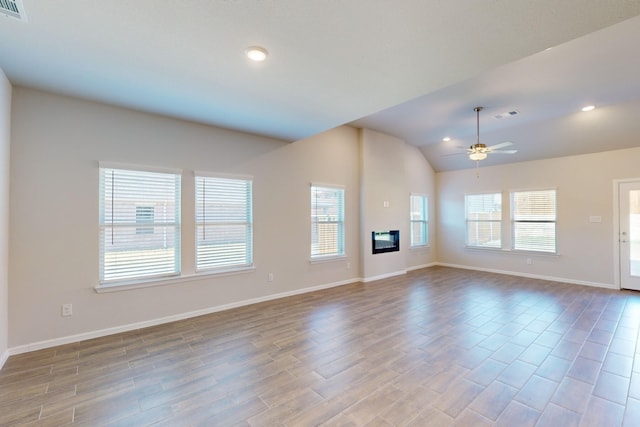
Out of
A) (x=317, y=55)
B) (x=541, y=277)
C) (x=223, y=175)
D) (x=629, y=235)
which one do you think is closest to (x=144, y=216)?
(x=223, y=175)

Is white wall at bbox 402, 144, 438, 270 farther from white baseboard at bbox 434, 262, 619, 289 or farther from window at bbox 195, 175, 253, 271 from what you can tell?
window at bbox 195, 175, 253, 271

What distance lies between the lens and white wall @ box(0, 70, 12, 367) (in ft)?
8.99

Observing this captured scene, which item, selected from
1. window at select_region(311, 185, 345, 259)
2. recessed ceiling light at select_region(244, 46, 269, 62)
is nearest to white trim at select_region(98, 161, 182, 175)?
recessed ceiling light at select_region(244, 46, 269, 62)

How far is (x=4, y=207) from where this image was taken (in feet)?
9.27

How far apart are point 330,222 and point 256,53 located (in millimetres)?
3910

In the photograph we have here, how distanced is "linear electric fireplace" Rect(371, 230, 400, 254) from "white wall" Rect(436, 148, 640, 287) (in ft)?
8.52

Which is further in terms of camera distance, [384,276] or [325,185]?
[384,276]

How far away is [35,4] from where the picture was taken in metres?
1.79

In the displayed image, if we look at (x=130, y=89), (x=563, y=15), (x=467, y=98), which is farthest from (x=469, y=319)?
(x=130, y=89)

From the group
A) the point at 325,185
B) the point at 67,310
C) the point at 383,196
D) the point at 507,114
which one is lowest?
the point at 67,310

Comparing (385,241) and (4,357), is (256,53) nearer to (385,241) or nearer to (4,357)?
(4,357)

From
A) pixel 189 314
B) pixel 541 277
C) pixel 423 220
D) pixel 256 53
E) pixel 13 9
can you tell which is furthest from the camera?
pixel 423 220

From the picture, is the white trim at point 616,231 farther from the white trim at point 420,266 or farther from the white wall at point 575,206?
the white trim at point 420,266

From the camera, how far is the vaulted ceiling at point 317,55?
181cm
